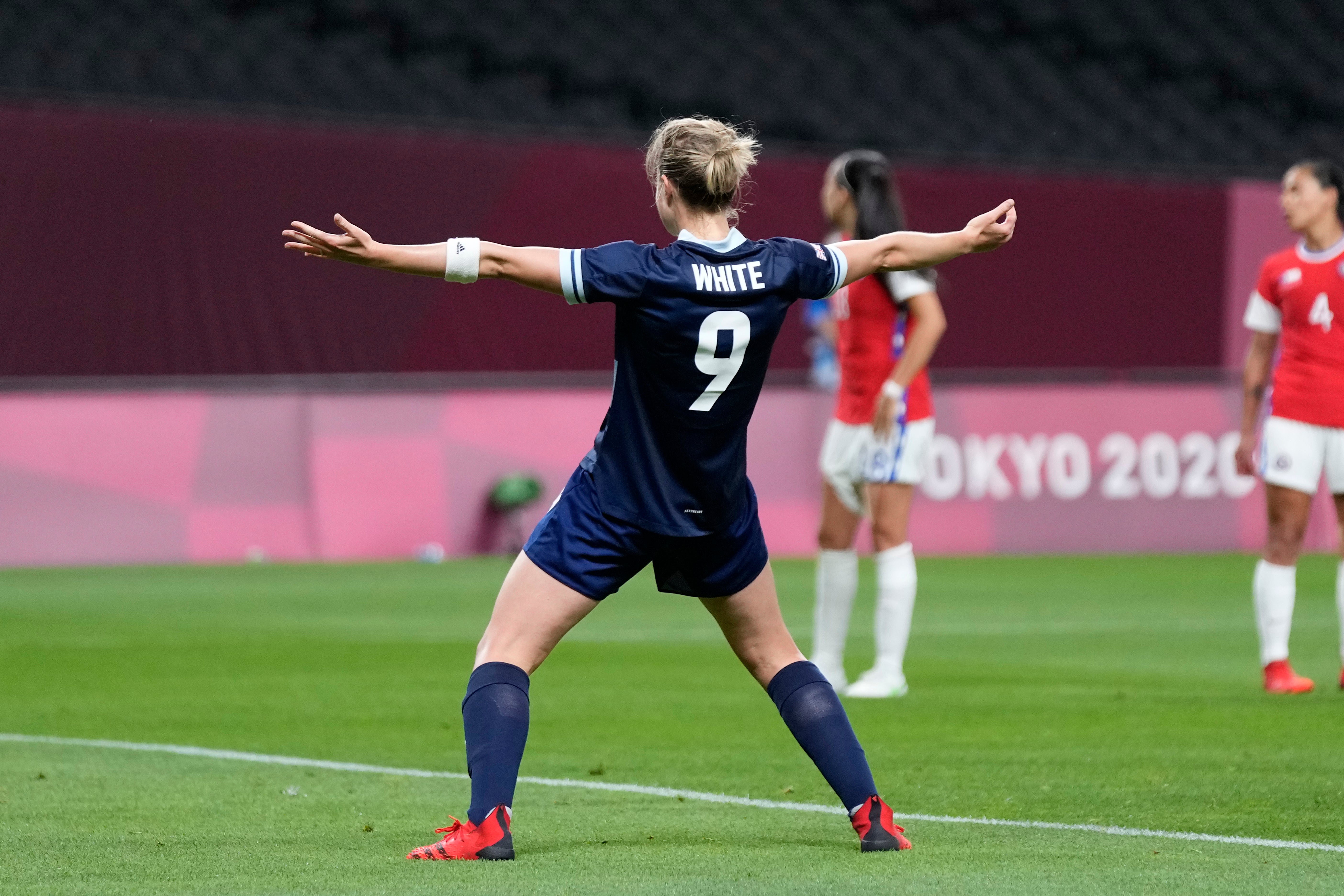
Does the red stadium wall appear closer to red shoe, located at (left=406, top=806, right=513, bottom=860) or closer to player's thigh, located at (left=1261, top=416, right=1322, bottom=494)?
player's thigh, located at (left=1261, top=416, right=1322, bottom=494)

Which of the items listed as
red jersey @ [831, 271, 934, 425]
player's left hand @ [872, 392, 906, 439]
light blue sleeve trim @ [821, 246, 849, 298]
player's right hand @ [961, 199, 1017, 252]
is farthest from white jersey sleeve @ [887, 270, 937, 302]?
light blue sleeve trim @ [821, 246, 849, 298]

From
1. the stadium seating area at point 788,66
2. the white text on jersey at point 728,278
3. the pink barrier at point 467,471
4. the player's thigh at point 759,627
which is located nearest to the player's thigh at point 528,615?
the player's thigh at point 759,627

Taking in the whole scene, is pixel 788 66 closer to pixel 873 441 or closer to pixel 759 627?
pixel 873 441

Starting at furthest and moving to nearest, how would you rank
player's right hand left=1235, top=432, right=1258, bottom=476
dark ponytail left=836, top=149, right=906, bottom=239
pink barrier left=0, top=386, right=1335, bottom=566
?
pink barrier left=0, top=386, right=1335, bottom=566, player's right hand left=1235, top=432, right=1258, bottom=476, dark ponytail left=836, top=149, right=906, bottom=239

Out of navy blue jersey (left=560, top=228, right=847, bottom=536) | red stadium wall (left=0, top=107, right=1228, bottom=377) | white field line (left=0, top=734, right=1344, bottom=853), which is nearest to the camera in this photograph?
navy blue jersey (left=560, top=228, right=847, bottom=536)

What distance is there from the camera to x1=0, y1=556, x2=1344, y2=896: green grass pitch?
476 cm

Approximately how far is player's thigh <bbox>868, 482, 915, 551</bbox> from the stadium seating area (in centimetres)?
1222

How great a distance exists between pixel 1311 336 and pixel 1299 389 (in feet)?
0.74

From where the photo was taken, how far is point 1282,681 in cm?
873

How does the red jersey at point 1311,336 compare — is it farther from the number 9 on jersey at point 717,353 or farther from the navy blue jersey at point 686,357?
the number 9 on jersey at point 717,353

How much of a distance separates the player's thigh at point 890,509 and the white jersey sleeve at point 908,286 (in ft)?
2.57


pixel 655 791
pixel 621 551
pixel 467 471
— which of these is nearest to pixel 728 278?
pixel 621 551

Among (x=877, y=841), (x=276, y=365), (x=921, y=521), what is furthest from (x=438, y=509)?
(x=877, y=841)

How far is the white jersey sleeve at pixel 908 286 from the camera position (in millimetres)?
8664
